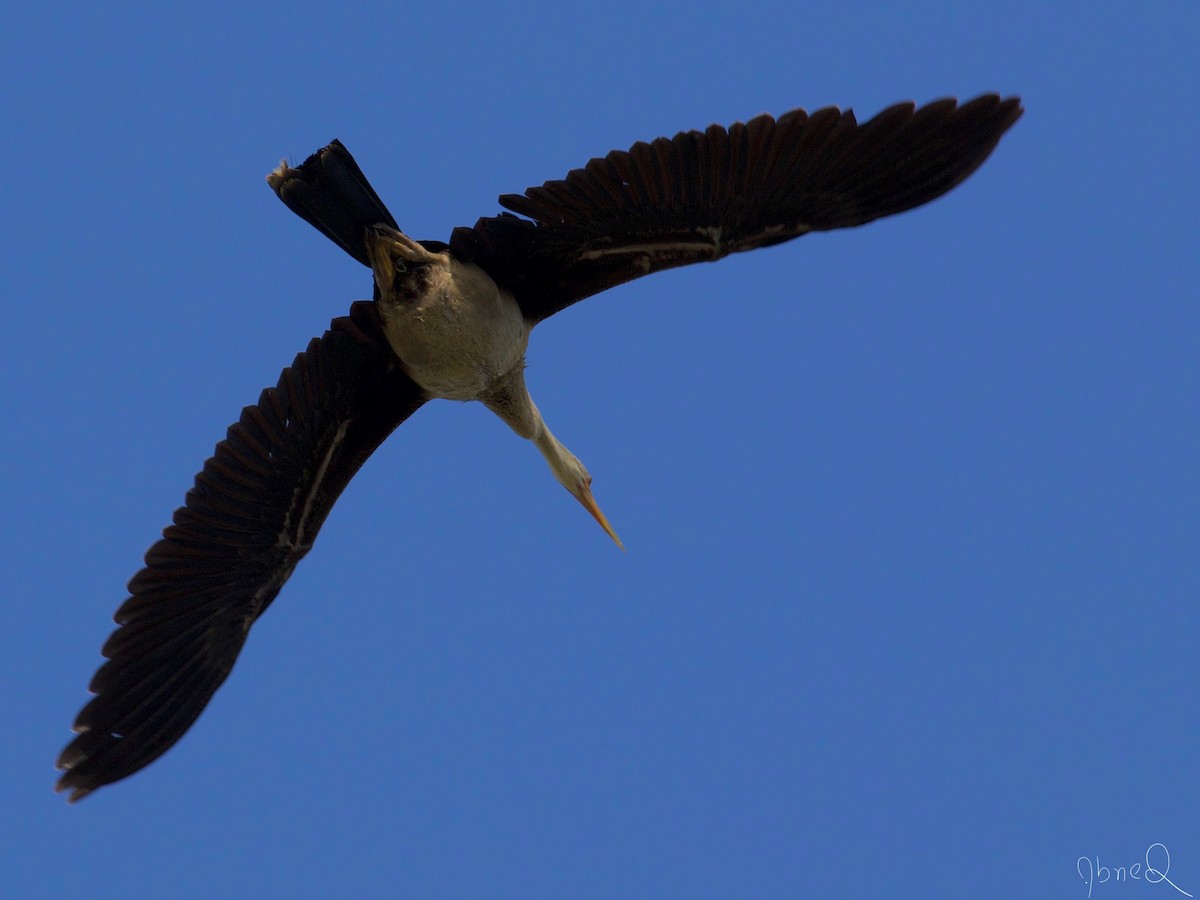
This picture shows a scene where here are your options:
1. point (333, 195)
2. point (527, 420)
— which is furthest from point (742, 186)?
point (527, 420)

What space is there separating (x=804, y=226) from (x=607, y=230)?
111 cm

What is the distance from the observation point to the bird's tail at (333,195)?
8.50 metres

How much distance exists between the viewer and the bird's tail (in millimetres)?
8500

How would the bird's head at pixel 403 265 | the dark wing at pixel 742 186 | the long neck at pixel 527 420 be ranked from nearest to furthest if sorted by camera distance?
1. the dark wing at pixel 742 186
2. the bird's head at pixel 403 265
3. the long neck at pixel 527 420

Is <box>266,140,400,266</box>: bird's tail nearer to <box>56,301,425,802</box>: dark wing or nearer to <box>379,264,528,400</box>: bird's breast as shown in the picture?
<box>379,264,528,400</box>: bird's breast

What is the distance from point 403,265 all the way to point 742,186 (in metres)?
2.06

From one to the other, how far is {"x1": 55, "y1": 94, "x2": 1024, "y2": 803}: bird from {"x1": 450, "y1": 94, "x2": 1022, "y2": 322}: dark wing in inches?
0.4

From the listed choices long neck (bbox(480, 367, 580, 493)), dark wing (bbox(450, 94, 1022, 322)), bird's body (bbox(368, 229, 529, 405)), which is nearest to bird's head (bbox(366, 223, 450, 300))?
bird's body (bbox(368, 229, 529, 405))

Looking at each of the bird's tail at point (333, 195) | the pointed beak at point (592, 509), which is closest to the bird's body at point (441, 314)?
the bird's tail at point (333, 195)

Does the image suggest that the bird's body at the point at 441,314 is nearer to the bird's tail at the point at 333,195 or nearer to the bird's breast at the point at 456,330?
the bird's breast at the point at 456,330

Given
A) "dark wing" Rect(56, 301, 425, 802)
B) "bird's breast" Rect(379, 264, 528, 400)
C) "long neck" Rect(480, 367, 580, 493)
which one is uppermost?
"long neck" Rect(480, 367, 580, 493)

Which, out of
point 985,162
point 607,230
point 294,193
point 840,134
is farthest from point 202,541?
point 985,162

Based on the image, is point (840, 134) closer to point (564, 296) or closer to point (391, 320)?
point (564, 296)

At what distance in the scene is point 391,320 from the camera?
9.04 m
